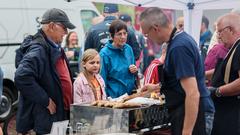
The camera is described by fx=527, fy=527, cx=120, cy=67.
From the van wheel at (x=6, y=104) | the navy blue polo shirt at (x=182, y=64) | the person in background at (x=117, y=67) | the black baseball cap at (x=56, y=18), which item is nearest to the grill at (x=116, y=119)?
the navy blue polo shirt at (x=182, y=64)

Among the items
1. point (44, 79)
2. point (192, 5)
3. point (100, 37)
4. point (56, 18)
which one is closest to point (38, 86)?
point (44, 79)

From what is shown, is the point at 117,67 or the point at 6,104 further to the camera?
the point at 6,104

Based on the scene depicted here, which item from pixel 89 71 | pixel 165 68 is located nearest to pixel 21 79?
pixel 89 71

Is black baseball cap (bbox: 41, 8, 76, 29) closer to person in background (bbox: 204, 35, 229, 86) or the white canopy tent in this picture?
person in background (bbox: 204, 35, 229, 86)

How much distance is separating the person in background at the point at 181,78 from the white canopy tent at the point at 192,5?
308cm

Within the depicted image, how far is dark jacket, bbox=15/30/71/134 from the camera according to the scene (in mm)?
4516

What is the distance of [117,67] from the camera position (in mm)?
5938

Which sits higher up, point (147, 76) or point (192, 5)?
point (192, 5)

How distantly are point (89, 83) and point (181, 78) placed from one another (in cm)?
154

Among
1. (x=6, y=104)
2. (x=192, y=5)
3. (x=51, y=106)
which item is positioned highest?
(x=192, y=5)

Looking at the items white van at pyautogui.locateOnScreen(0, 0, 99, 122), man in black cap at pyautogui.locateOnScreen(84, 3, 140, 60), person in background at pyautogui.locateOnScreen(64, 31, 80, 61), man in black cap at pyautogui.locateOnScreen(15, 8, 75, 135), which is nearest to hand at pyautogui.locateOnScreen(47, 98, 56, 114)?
man in black cap at pyautogui.locateOnScreen(15, 8, 75, 135)

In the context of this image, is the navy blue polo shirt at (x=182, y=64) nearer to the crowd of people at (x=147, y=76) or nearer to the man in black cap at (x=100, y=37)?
the crowd of people at (x=147, y=76)

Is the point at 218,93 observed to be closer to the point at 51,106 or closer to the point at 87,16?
the point at 51,106

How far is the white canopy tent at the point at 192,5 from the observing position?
23.2 feet
